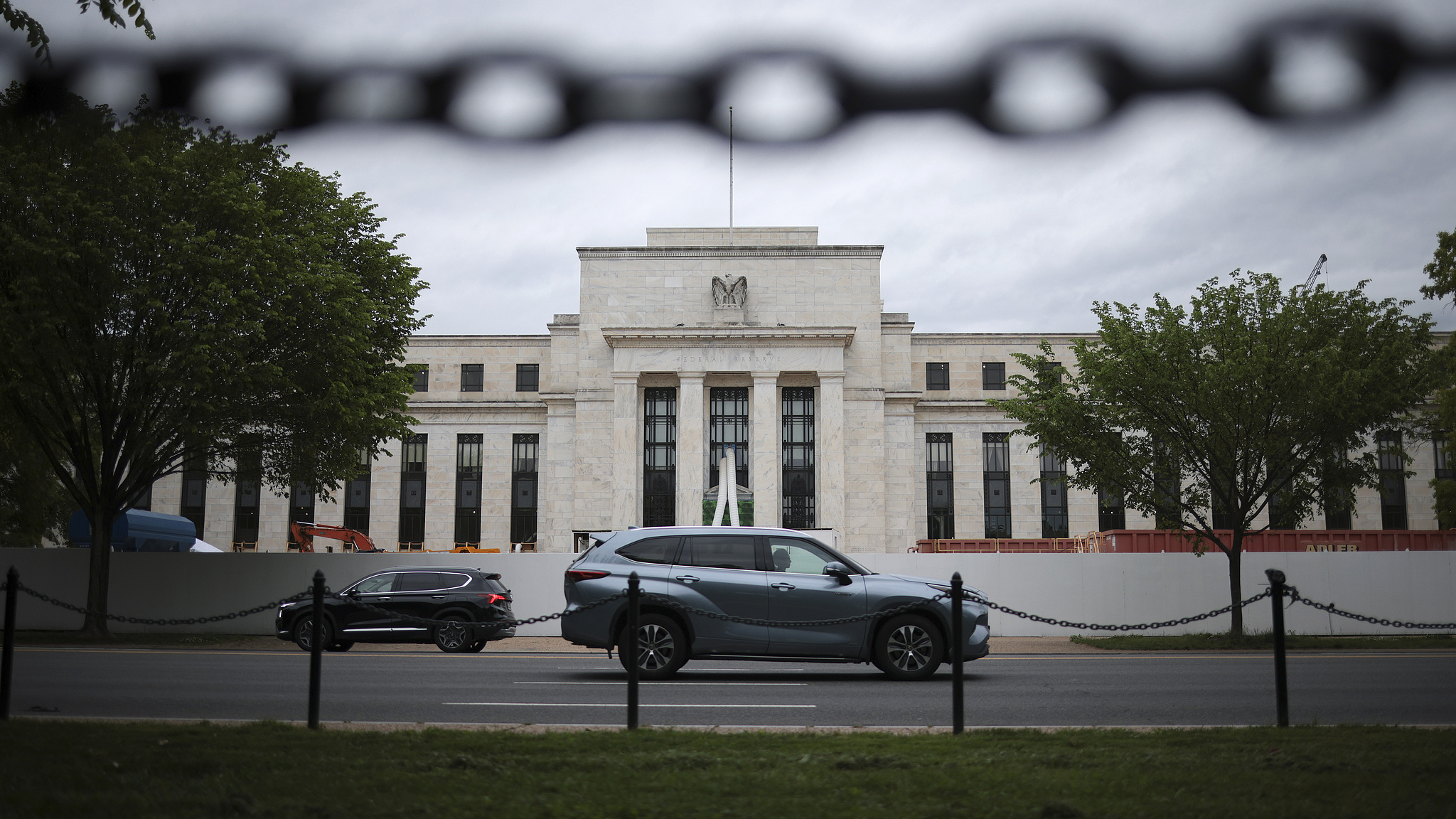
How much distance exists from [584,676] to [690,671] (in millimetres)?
1632

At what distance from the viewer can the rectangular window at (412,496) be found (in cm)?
6425

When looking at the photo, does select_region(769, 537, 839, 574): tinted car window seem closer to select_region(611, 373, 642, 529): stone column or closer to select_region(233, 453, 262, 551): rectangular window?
select_region(611, 373, 642, 529): stone column

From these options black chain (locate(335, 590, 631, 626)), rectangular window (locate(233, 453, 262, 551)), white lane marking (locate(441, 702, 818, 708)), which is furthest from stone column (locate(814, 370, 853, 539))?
white lane marking (locate(441, 702, 818, 708))

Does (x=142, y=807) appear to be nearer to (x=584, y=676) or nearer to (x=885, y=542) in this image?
(x=584, y=676)

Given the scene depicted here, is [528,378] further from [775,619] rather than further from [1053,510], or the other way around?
[775,619]

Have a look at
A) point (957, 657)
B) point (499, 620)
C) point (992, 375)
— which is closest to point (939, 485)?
point (992, 375)

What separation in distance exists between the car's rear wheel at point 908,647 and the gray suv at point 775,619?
0.04 ft

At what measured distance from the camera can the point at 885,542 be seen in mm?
58281

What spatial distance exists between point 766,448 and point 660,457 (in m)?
6.59

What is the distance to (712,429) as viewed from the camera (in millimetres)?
61000

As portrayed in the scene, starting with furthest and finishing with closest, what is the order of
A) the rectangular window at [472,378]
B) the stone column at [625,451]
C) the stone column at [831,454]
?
the rectangular window at [472,378]
the stone column at [625,451]
the stone column at [831,454]

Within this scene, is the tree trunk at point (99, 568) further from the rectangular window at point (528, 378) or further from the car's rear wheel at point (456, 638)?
the rectangular window at point (528, 378)

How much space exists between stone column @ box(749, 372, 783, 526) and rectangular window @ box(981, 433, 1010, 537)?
493 inches

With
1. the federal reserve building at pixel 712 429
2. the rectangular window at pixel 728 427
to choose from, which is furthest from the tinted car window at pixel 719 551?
the rectangular window at pixel 728 427
